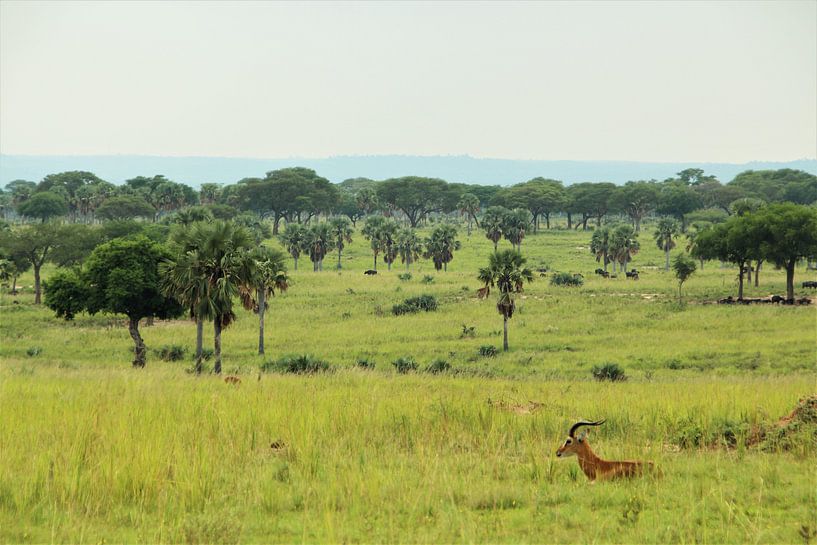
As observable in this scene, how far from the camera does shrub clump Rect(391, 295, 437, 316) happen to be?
68194 millimetres

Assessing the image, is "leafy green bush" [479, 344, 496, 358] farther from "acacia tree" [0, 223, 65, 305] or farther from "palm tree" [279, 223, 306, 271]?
"palm tree" [279, 223, 306, 271]

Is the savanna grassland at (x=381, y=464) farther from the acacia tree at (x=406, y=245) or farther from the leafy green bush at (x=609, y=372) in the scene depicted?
the acacia tree at (x=406, y=245)

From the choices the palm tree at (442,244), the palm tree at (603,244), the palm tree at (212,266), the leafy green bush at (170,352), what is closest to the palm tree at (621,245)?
the palm tree at (603,244)

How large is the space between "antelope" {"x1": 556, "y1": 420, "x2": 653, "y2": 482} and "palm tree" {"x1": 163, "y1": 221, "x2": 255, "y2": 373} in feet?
88.8

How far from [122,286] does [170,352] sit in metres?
6.17

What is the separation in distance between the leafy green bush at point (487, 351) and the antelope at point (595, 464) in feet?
121

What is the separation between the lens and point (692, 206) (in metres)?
158

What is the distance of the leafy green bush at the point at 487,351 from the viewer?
154ft

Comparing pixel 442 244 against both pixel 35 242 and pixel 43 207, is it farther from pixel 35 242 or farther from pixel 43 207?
pixel 43 207

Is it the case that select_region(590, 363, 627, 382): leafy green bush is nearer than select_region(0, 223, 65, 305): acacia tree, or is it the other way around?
select_region(590, 363, 627, 382): leafy green bush

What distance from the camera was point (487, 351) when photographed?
47688mm

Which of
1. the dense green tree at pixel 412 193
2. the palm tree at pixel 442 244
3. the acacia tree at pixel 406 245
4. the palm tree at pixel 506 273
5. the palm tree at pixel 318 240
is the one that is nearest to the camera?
the palm tree at pixel 506 273

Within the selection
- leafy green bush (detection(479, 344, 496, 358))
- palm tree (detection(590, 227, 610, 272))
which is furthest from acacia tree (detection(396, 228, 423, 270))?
leafy green bush (detection(479, 344, 496, 358))

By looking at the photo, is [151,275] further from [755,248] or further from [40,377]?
[755,248]
